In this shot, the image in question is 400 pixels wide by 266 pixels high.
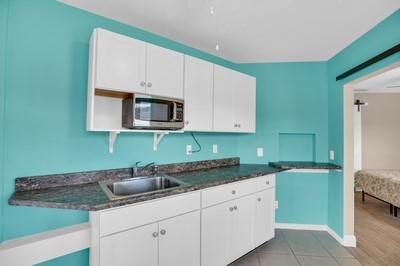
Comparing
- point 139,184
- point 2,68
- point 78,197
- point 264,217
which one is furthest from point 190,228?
point 2,68

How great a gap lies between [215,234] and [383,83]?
4636 millimetres

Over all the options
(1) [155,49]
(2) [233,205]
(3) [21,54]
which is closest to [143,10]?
(1) [155,49]

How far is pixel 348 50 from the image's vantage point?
2.47m

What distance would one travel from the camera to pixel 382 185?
11.8 ft

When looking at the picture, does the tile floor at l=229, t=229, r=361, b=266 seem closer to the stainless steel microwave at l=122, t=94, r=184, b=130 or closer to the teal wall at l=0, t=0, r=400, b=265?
the teal wall at l=0, t=0, r=400, b=265

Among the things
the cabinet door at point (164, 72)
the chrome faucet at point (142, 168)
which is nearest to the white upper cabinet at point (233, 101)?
the cabinet door at point (164, 72)

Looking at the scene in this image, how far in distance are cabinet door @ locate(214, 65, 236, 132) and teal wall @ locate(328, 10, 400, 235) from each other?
54.1 inches

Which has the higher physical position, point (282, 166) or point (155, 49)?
point (155, 49)

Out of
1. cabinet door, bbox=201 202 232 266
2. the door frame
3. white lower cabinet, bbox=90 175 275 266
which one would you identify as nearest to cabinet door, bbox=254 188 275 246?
white lower cabinet, bbox=90 175 275 266

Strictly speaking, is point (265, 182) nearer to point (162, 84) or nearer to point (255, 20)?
point (162, 84)

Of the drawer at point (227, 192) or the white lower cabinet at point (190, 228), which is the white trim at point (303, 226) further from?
the drawer at point (227, 192)

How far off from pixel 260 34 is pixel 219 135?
52.0 inches

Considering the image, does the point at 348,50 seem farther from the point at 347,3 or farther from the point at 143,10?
the point at 143,10

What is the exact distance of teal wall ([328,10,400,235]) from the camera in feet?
6.31
